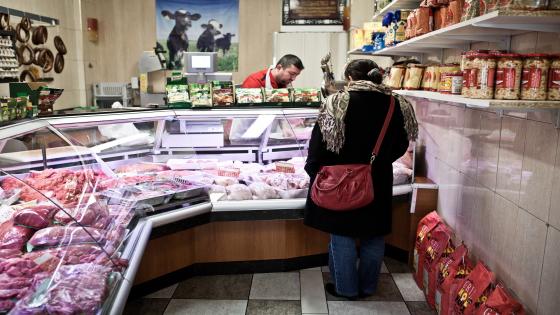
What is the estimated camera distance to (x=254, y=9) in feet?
27.9

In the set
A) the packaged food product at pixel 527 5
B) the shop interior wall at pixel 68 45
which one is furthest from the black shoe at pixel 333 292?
the shop interior wall at pixel 68 45

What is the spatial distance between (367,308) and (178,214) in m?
1.45

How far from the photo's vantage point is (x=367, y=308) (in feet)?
10.7

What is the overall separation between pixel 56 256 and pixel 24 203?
553 mm

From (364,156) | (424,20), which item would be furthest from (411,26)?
(364,156)

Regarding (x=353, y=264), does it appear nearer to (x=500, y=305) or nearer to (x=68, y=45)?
(x=500, y=305)

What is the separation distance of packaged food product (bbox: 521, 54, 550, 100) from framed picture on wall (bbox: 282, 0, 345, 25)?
6.38 metres

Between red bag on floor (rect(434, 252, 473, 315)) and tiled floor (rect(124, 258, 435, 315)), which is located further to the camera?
tiled floor (rect(124, 258, 435, 315))

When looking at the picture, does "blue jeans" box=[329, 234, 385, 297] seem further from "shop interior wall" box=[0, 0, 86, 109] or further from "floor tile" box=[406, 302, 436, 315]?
"shop interior wall" box=[0, 0, 86, 109]

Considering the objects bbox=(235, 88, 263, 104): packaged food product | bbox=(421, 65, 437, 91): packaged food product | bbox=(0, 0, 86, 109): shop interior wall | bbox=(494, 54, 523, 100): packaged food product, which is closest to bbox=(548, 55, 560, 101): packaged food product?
bbox=(494, 54, 523, 100): packaged food product

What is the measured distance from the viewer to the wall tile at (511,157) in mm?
2398

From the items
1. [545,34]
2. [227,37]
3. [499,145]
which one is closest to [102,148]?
[499,145]

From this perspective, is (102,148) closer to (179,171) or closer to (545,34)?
(179,171)

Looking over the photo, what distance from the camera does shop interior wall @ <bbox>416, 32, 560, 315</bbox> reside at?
214cm
